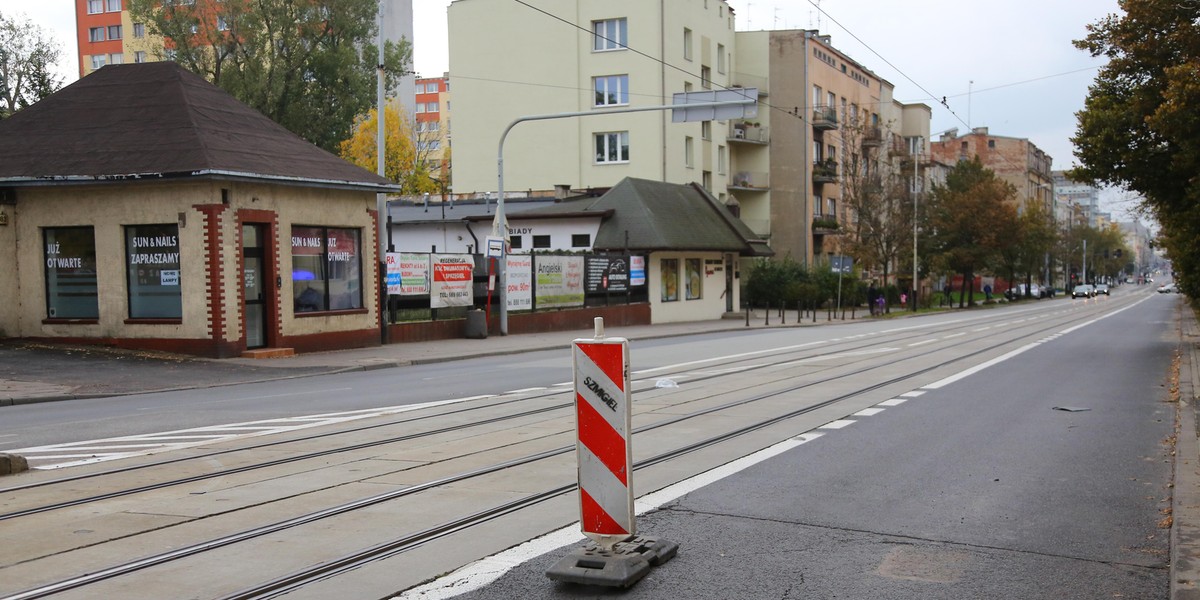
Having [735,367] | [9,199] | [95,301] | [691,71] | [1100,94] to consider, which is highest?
[691,71]

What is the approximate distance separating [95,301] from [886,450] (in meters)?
17.5

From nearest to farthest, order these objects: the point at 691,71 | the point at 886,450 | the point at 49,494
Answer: the point at 49,494, the point at 886,450, the point at 691,71

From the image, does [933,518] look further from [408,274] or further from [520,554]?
[408,274]

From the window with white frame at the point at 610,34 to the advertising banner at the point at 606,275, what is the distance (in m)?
17.8

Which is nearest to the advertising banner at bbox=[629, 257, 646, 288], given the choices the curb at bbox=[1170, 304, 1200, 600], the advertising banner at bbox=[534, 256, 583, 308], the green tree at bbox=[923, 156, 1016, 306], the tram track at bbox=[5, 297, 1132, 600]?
the advertising banner at bbox=[534, 256, 583, 308]

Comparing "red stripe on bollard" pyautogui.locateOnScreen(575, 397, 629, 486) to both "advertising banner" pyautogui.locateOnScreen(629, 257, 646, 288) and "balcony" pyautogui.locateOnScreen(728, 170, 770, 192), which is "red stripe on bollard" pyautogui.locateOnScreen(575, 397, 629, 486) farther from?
"balcony" pyautogui.locateOnScreen(728, 170, 770, 192)

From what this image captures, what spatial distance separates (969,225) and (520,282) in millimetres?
51122

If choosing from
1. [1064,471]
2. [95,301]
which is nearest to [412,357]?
[95,301]

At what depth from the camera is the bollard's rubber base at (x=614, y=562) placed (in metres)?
5.43

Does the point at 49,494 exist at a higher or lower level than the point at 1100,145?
lower

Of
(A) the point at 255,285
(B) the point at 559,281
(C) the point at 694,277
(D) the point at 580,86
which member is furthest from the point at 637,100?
(A) the point at 255,285

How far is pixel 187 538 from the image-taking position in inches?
260

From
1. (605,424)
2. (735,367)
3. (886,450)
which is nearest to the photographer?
(605,424)

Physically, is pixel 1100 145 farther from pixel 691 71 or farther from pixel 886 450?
pixel 691 71
